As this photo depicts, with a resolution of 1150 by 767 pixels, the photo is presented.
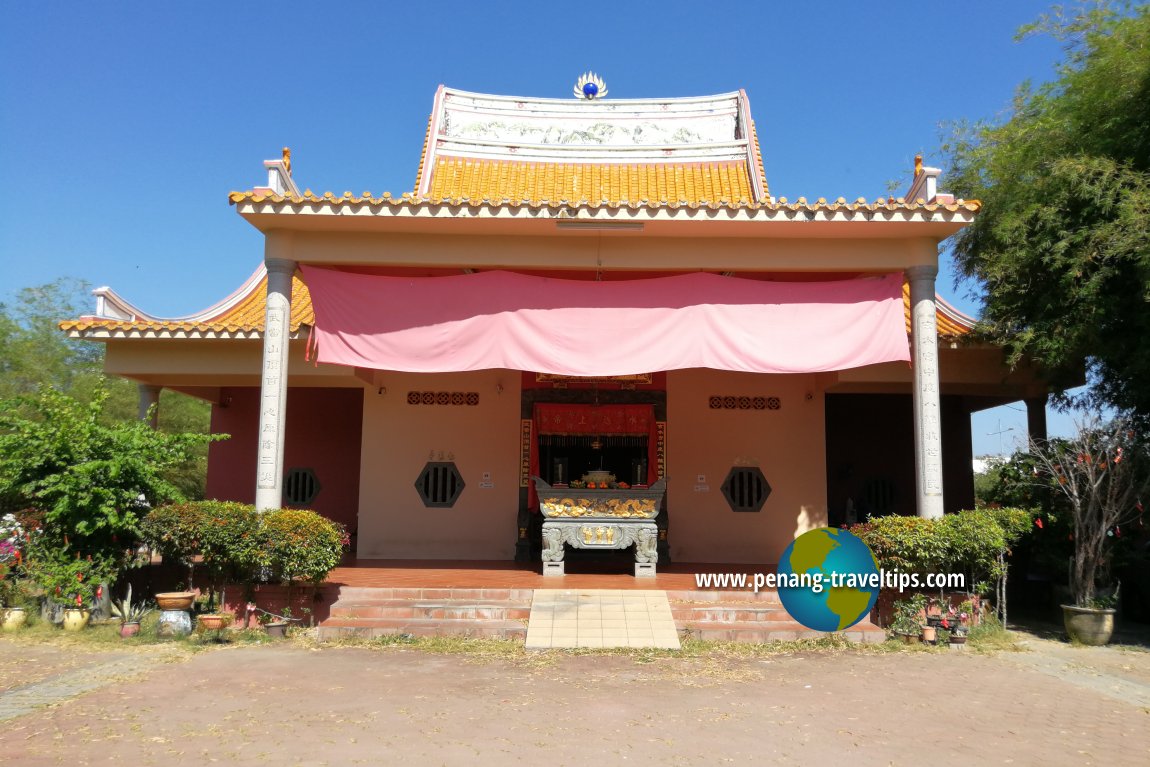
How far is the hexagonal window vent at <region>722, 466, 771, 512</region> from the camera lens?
1123cm

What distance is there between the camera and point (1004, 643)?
7.49 m

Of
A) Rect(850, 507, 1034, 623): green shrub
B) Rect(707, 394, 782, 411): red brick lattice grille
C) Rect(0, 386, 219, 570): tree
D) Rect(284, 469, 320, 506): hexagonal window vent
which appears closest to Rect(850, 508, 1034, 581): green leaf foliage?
Rect(850, 507, 1034, 623): green shrub

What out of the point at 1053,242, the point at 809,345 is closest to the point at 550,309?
the point at 809,345

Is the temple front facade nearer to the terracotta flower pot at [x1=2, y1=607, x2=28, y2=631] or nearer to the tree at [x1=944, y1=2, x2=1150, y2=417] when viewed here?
the tree at [x1=944, y1=2, x2=1150, y2=417]

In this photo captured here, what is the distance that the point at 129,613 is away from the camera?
7.88m

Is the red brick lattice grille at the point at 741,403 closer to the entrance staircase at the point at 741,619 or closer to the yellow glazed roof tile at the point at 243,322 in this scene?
the yellow glazed roof tile at the point at 243,322

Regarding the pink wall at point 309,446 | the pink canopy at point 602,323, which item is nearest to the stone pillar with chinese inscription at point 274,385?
the pink canopy at point 602,323

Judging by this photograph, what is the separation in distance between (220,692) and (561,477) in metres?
5.55

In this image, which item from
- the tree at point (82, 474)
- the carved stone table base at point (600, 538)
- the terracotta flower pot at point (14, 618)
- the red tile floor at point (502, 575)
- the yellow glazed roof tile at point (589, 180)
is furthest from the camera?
the yellow glazed roof tile at point (589, 180)

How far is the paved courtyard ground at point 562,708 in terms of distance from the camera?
4.44m

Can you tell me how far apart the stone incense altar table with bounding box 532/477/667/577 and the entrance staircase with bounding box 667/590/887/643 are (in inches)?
46.6

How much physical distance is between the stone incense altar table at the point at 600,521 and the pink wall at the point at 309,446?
4.60m

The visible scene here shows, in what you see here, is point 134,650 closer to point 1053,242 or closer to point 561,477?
point 561,477

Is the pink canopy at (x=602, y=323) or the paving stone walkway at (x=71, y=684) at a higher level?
the pink canopy at (x=602, y=323)
